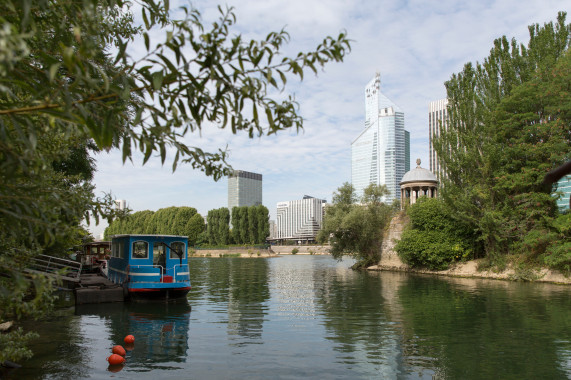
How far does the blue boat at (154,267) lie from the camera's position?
68.9ft

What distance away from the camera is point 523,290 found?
25109mm

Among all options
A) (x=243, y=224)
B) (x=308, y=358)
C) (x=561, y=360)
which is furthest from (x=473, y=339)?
(x=243, y=224)

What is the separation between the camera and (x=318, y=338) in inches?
539

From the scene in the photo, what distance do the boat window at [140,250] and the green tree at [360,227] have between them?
89.8 feet

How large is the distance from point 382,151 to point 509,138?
15032 centimetres

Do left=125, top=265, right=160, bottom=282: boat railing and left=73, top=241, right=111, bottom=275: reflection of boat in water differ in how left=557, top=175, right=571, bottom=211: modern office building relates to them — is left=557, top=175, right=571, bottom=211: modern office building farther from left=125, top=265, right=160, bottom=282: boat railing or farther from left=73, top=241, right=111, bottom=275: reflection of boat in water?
left=73, top=241, right=111, bottom=275: reflection of boat in water

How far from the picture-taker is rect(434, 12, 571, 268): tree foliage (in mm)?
30594

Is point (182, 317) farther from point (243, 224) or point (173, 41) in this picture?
point (243, 224)

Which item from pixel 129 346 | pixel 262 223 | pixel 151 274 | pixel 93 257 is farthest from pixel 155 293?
pixel 262 223

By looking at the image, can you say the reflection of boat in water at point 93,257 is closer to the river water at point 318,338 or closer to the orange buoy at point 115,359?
the river water at point 318,338

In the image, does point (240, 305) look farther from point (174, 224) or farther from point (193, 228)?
point (174, 224)

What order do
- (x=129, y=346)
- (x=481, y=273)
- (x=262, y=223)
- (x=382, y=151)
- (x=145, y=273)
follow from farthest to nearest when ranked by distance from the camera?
(x=382, y=151) < (x=262, y=223) < (x=481, y=273) < (x=145, y=273) < (x=129, y=346)

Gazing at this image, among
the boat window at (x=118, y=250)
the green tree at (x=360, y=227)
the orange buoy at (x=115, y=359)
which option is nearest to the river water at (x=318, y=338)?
the orange buoy at (x=115, y=359)

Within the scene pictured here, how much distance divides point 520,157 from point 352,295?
18851mm
